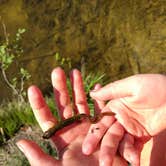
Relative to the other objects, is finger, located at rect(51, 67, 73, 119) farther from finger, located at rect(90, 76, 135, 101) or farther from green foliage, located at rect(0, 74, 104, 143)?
green foliage, located at rect(0, 74, 104, 143)

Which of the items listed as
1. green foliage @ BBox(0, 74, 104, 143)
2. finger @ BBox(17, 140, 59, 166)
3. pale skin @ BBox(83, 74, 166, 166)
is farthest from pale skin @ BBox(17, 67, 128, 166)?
green foliage @ BBox(0, 74, 104, 143)

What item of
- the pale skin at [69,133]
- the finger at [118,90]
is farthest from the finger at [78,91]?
the finger at [118,90]

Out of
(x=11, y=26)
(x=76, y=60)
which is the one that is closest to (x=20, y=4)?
(x=11, y=26)

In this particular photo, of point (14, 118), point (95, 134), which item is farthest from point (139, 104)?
point (14, 118)

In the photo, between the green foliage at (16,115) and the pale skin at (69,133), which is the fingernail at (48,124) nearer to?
the pale skin at (69,133)

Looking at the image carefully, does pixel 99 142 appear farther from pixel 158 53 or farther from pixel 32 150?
pixel 158 53
